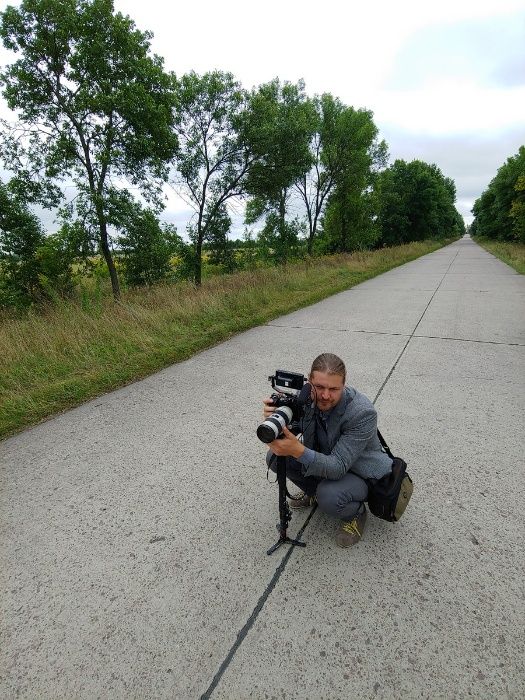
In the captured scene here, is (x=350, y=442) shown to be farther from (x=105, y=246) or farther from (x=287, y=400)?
(x=105, y=246)

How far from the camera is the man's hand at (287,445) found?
5.57ft

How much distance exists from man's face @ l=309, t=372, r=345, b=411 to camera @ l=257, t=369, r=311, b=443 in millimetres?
65

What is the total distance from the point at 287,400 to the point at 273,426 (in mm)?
276

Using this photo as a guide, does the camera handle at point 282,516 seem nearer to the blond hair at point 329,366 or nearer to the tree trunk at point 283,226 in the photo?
the blond hair at point 329,366

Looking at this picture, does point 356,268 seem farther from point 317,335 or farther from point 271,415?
point 271,415

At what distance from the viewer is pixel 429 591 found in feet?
5.94

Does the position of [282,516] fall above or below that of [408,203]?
below

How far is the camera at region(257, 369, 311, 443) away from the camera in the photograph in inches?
64.3

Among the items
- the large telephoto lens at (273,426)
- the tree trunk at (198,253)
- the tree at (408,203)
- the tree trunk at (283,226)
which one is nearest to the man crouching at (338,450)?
the large telephoto lens at (273,426)

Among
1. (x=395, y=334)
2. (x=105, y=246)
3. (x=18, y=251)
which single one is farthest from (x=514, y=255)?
(x=18, y=251)

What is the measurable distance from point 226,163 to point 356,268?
23.3 ft

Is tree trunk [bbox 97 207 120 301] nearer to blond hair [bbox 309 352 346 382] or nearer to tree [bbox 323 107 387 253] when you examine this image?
blond hair [bbox 309 352 346 382]

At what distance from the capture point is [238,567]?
1985mm

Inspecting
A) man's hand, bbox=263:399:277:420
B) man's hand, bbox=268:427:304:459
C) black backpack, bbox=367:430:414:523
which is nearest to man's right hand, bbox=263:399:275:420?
man's hand, bbox=263:399:277:420
